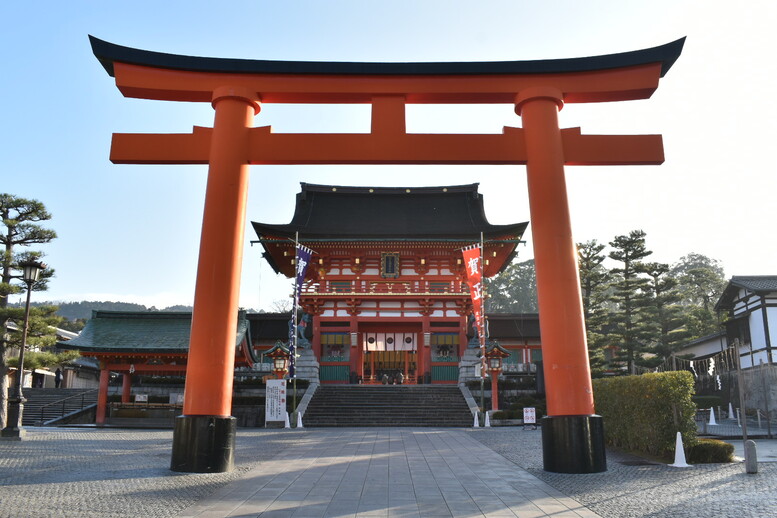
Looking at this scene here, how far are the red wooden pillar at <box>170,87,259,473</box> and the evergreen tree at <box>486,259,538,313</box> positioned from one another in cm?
6000

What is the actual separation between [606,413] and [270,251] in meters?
22.5

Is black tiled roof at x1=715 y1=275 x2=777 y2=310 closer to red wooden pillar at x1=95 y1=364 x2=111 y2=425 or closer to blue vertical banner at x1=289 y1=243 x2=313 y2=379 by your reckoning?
blue vertical banner at x1=289 y1=243 x2=313 y2=379

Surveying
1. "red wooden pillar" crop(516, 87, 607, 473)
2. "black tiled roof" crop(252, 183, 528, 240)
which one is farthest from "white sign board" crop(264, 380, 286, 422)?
"red wooden pillar" crop(516, 87, 607, 473)

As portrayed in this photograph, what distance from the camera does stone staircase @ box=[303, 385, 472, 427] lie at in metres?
22.5

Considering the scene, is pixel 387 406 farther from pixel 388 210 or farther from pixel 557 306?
pixel 557 306

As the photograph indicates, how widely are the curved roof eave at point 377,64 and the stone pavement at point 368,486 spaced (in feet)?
22.8

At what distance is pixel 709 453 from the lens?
10547 mm

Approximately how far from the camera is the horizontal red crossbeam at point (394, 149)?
10094 millimetres

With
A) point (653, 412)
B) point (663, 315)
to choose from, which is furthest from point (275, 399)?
point (663, 315)

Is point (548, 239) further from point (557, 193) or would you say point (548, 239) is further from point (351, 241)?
point (351, 241)

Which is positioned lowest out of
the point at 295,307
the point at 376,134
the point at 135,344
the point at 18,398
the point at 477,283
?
the point at 18,398

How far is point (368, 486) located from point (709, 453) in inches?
266

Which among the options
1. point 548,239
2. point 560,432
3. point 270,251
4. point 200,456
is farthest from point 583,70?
point 270,251

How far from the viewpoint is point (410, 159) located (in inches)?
396
